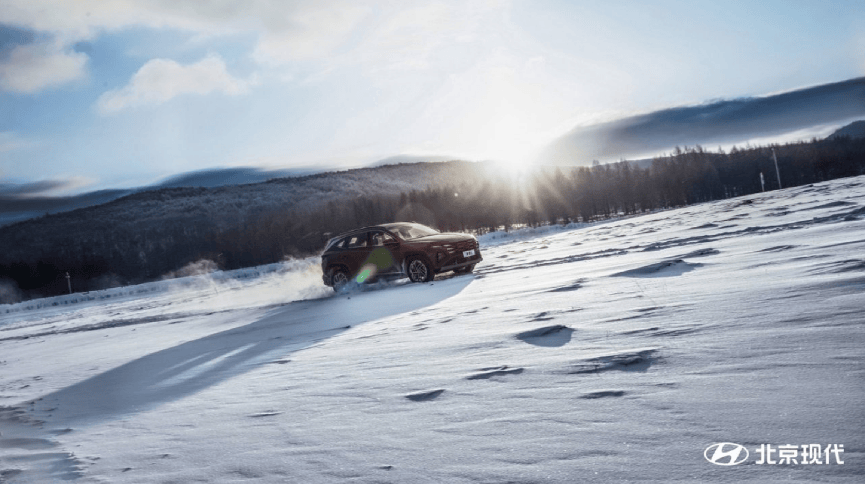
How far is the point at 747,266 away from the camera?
6922mm

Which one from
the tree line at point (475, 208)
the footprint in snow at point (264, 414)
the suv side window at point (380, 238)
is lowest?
the footprint in snow at point (264, 414)

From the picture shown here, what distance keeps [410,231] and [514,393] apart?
11881 mm

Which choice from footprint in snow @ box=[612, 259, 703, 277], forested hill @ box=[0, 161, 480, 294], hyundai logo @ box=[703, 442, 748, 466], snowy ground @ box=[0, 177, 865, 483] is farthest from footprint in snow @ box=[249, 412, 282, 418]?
forested hill @ box=[0, 161, 480, 294]

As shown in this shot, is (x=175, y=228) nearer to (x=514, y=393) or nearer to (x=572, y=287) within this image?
(x=572, y=287)

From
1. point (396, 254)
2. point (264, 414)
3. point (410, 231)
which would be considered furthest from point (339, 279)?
point (264, 414)

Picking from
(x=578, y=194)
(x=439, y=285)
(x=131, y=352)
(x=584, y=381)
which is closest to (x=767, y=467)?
(x=584, y=381)

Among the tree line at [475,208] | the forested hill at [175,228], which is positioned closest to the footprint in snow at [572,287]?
the tree line at [475,208]

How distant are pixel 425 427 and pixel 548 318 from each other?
3007 mm

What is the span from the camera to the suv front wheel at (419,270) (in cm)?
1402

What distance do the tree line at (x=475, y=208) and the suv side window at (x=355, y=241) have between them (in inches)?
2618

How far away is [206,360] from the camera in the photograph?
685cm

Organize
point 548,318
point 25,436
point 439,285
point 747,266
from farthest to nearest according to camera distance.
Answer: point 439,285
point 747,266
point 548,318
point 25,436

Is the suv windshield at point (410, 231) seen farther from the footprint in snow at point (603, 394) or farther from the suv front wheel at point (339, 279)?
the footprint in snow at point (603, 394)

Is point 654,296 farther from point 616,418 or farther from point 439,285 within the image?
point 439,285
